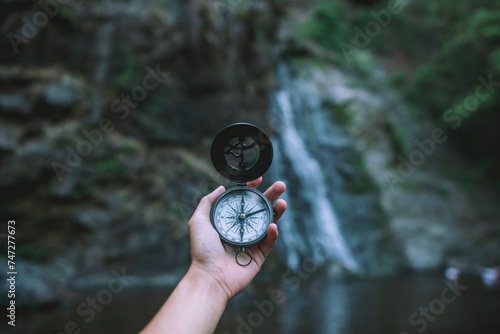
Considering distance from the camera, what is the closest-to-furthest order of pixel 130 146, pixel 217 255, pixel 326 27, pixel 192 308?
pixel 192 308
pixel 217 255
pixel 130 146
pixel 326 27

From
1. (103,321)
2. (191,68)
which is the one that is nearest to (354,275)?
(103,321)

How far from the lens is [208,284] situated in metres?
2.25

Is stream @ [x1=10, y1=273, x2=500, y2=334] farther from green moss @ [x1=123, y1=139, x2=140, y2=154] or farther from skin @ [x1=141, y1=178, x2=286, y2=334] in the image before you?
green moss @ [x1=123, y1=139, x2=140, y2=154]

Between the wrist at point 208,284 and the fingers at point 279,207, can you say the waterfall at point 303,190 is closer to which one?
the fingers at point 279,207

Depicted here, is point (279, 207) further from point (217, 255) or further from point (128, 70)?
point (128, 70)

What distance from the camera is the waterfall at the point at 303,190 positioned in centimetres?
1261

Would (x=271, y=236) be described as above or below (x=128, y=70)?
below

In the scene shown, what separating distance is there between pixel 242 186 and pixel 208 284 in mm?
948

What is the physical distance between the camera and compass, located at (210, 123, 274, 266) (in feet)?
9.39

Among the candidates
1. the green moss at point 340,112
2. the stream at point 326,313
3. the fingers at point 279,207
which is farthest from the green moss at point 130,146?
the fingers at point 279,207

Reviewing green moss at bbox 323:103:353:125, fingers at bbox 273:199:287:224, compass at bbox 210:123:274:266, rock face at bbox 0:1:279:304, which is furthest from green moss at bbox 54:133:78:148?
fingers at bbox 273:199:287:224

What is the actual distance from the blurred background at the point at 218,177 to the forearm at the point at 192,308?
14.3 feet

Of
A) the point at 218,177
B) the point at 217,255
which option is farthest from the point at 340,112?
the point at 217,255

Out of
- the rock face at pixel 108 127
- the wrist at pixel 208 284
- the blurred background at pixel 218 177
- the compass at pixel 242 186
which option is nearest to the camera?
the wrist at pixel 208 284
